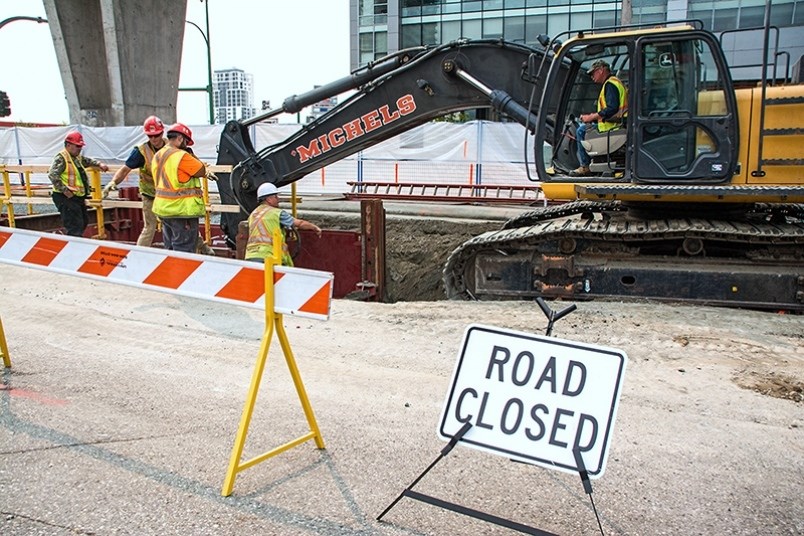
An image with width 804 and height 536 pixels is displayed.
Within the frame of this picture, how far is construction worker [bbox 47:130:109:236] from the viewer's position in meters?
10.4

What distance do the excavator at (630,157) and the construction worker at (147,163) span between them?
4.91 feet

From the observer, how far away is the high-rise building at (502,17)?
3359 cm

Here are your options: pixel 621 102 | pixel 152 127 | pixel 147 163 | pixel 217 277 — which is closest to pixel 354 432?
pixel 217 277

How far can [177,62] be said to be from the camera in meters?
26.6

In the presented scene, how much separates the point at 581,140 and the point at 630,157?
24.5 inches

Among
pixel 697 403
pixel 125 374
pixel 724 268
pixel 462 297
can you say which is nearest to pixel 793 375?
pixel 697 403

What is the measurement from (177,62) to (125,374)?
926 inches

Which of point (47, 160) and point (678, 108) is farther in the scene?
point (47, 160)

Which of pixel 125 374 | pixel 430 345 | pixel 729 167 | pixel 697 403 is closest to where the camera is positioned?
pixel 697 403

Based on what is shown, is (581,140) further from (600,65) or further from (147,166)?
(147,166)

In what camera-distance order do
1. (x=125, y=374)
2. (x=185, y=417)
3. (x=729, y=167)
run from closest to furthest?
(x=185, y=417) → (x=125, y=374) → (x=729, y=167)

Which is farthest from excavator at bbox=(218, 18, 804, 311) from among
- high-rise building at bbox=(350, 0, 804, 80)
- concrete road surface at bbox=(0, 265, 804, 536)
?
high-rise building at bbox=(350, 0, 804, 80)

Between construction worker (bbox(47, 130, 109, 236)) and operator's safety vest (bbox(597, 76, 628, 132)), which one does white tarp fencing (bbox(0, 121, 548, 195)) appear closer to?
construction worker (bbox(47, 130, 109, 236))

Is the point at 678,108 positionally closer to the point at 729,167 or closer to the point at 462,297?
the point at 729,167
